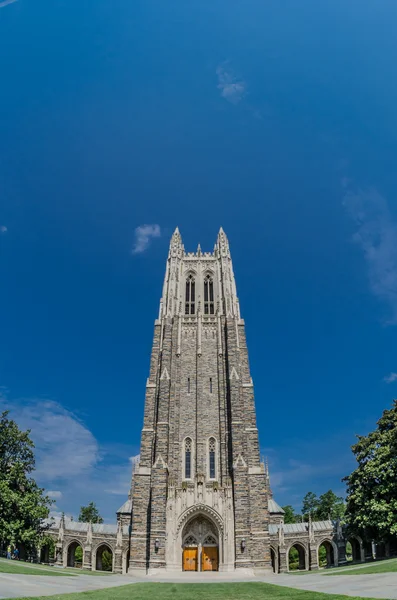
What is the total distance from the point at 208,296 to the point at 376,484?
22.0 meters

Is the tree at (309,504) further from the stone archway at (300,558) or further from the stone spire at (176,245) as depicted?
the stone spire at (176,245)

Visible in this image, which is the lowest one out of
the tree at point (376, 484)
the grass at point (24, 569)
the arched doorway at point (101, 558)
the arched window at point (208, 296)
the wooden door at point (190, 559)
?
the arched doorway at point (101, 558)

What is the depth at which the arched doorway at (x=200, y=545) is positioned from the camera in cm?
2845

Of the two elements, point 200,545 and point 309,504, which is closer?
point 200,545

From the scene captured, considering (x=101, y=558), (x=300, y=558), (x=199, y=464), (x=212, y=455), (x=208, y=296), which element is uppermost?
(x=208, y=296)

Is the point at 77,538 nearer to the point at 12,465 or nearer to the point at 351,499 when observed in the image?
the point at 12,465

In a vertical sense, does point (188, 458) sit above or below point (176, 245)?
below

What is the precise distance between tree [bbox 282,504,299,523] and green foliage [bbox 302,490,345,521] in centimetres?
161

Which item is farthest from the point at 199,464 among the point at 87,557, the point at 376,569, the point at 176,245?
the point at 176,245

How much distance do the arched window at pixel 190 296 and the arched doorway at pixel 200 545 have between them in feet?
60.7

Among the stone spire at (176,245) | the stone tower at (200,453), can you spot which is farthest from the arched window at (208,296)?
the stone spire at (176,245)

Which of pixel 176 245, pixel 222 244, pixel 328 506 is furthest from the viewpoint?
pixel 328 506

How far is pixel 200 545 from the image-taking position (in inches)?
1136

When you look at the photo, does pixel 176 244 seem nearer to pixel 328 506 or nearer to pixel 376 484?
A: pixel 376 484
